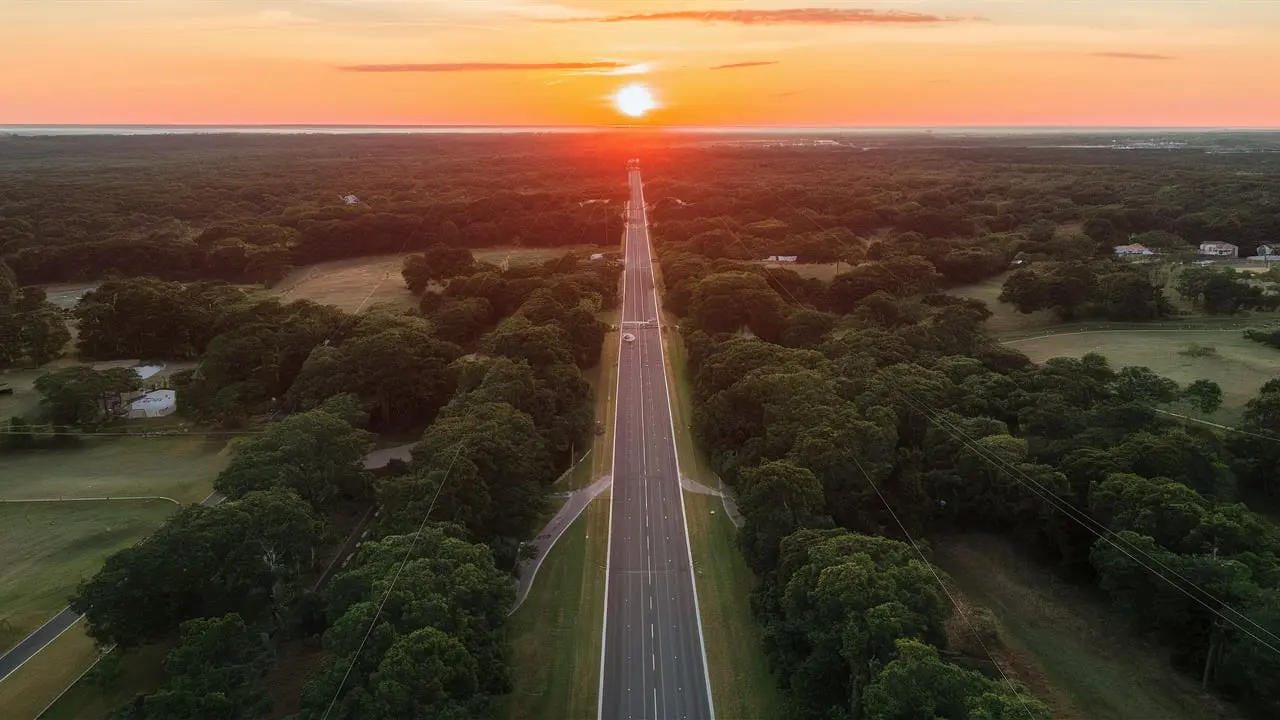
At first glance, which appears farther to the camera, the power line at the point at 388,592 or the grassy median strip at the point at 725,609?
the grassy median strip at the point at 725,609

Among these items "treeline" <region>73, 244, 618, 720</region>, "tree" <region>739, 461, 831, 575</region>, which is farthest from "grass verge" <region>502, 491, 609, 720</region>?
"tree" <region>739, 461, 831, 575</region>

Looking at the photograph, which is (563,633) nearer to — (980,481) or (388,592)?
(388,592)

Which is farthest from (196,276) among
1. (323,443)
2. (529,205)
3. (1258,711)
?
(1258,711)

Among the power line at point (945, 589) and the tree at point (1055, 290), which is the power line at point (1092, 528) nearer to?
the power line at point (945, 589)

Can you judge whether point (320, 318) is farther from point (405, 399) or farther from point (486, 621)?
point (486, 621)

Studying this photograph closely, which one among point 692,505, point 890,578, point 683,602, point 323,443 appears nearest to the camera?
point 890,578

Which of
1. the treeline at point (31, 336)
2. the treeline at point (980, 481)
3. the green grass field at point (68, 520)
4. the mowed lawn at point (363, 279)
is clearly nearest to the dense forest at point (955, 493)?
the treeline at point (980, 481)
